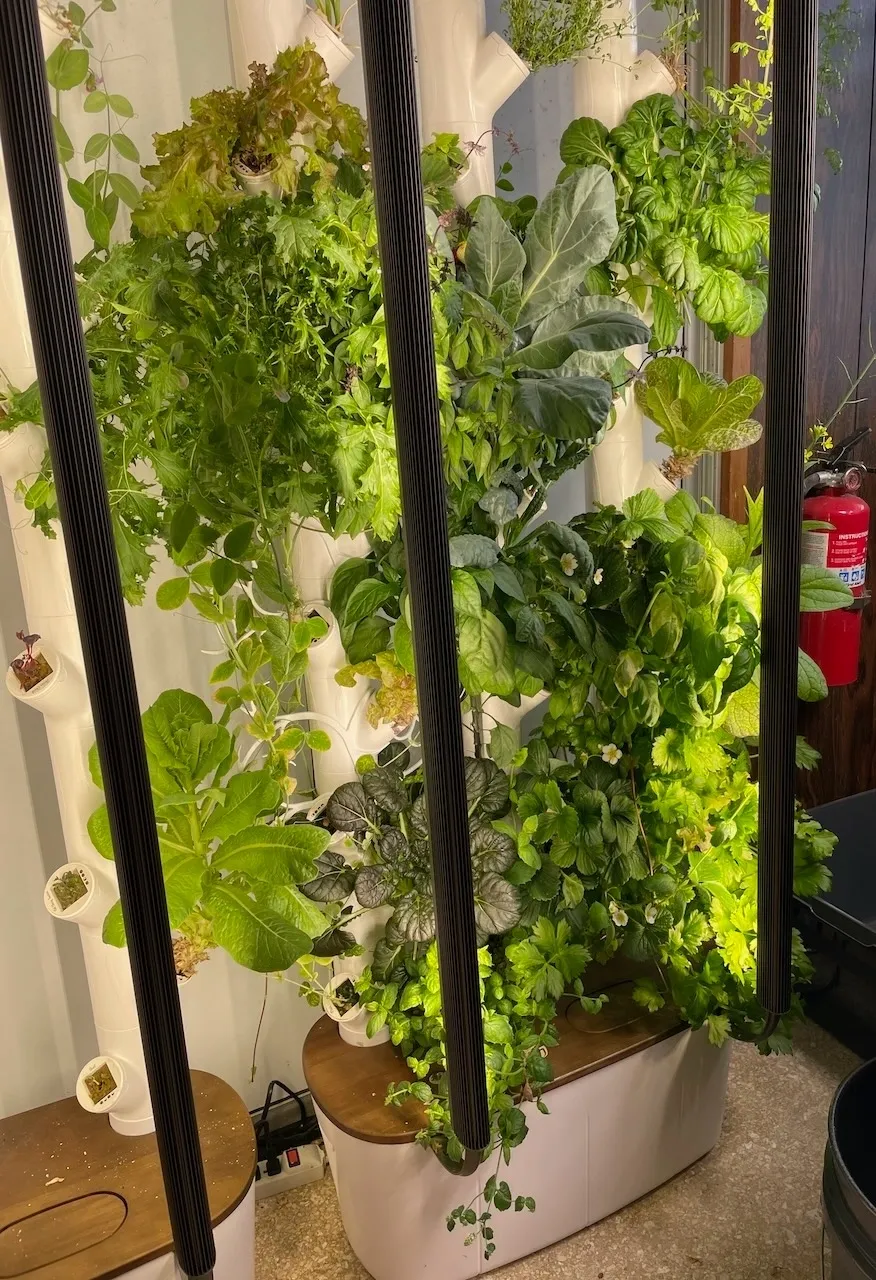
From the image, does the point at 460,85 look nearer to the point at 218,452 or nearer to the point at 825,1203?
the point at 218,452

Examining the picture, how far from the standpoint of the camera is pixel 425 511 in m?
0.54

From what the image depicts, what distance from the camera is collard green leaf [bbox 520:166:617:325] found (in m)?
1.20

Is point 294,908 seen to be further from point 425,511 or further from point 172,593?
point 425,511

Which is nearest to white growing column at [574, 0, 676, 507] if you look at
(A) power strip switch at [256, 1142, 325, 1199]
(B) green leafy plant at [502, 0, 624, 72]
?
(B) green leafy plant at [502, 0, 624, 72]

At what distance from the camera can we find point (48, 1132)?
139cm

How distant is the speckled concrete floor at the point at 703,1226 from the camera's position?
4.77ft

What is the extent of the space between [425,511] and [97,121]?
1086mm

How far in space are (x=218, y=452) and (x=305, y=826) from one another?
465mm

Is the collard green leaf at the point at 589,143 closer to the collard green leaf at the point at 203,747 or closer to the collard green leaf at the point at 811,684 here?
the collard green leaf at the point at 811,684

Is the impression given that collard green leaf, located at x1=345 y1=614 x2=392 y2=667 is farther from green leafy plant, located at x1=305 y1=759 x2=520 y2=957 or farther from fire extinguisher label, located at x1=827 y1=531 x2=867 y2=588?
fire extinguisher label, located at x1=827 y1=531 x2=867 y2=588

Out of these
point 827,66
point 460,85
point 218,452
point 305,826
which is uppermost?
point 827,66

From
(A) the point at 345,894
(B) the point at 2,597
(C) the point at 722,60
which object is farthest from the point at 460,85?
(A) the point at 345,894

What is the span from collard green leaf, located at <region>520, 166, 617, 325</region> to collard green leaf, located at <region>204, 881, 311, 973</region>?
807 millimetres

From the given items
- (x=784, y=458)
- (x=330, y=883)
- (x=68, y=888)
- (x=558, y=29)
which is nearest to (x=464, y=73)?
(x=558, y=29)
